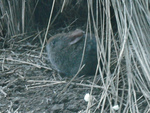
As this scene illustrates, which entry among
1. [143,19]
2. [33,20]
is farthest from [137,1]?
[33,20]

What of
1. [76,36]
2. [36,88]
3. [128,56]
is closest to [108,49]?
[128,56]

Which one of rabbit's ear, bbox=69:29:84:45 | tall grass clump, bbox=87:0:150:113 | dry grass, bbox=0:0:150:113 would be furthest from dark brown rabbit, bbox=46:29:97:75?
tall grass clump, bbox=87:0:150:113

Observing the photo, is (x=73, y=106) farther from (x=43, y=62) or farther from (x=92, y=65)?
(x=43, y=62)

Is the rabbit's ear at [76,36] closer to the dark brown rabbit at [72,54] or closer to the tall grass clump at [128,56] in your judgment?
the dark brown rabbit at [72,54]

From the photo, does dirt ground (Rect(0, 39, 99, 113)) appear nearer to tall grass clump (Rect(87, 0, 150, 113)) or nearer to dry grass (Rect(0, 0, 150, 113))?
dry grass (Rect(0, 0, 150, 113))

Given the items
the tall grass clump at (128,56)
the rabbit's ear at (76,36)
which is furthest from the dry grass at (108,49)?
the rabbit's ear at (76,36)

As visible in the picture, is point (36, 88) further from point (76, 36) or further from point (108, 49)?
point (108, 49)
